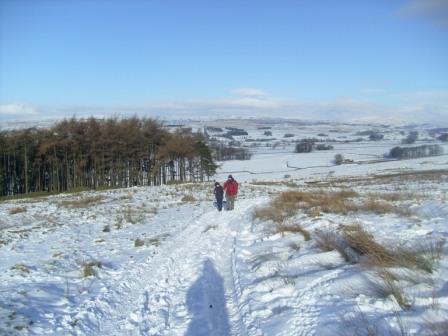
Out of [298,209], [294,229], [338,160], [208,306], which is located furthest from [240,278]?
[338,160]

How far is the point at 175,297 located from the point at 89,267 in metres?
2.74

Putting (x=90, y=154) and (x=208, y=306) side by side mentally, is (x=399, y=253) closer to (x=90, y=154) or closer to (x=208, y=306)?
(x=208, y=306)

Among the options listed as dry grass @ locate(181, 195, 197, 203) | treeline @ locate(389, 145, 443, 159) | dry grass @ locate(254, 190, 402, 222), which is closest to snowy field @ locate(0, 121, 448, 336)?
dry grass @ locate(254, 190, 402, 222)

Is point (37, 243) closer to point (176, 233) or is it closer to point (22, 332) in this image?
point (176, 233)

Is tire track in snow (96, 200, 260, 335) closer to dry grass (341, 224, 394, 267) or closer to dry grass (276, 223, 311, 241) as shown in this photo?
dry grass (276, 223, 311, 241)

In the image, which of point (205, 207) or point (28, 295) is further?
point (205, 207)

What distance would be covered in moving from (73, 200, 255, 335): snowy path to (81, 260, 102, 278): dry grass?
0.68 m

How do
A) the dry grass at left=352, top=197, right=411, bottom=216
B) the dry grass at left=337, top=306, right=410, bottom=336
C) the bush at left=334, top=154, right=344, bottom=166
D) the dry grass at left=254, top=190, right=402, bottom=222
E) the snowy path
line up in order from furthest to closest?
the bush at left=334, top=154, right=344, bottom=166 < the dry grass at left=254, top=190, right=402, bottom=222 < the dry grass at left=352, top=197, right=411, bottom=216 < the snowy path < the dry grass at left=337, top=306, right=410, bottom=336

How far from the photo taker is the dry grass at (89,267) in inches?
331

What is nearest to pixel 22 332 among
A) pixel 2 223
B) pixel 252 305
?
pixel 252 305

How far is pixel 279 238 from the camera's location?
11016 millimetres

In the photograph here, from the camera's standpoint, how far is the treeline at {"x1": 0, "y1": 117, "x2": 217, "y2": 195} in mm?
51312

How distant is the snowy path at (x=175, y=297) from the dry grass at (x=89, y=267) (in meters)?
0.68

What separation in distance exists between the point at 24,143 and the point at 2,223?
3726cm
